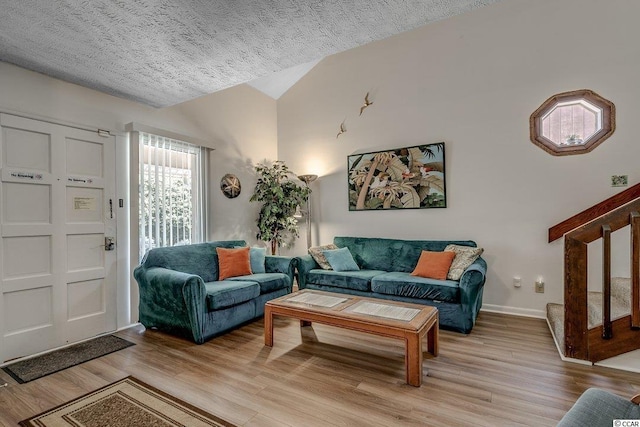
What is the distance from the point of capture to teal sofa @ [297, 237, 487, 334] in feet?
9.91

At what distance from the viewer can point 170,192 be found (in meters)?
3.71

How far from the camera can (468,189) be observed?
3822 millimetres

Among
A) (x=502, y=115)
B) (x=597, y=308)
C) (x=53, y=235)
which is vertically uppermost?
(x=502, y=115)

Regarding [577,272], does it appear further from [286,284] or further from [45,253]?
[45,253]

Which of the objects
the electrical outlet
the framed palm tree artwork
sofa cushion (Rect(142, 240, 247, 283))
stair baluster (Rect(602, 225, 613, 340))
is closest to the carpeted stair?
stair baluster (Rect(602, 225, 613, 340))

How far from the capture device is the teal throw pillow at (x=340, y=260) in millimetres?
3971

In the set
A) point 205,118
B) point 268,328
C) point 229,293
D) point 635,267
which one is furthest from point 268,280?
point 635,267

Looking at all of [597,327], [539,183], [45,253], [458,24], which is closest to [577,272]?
[597,327]

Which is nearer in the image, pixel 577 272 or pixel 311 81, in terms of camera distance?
pixel 577 272

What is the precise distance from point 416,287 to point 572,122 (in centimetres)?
244

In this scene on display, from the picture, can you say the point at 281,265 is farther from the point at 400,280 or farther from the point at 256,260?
the point at 400,280

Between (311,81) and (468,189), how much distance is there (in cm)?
293

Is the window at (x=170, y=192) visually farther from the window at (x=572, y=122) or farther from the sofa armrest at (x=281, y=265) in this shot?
the window at (x=572, y=122)

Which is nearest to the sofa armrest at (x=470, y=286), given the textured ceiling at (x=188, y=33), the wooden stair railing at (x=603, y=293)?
the wooden stair railing at (x=603, y=293)
